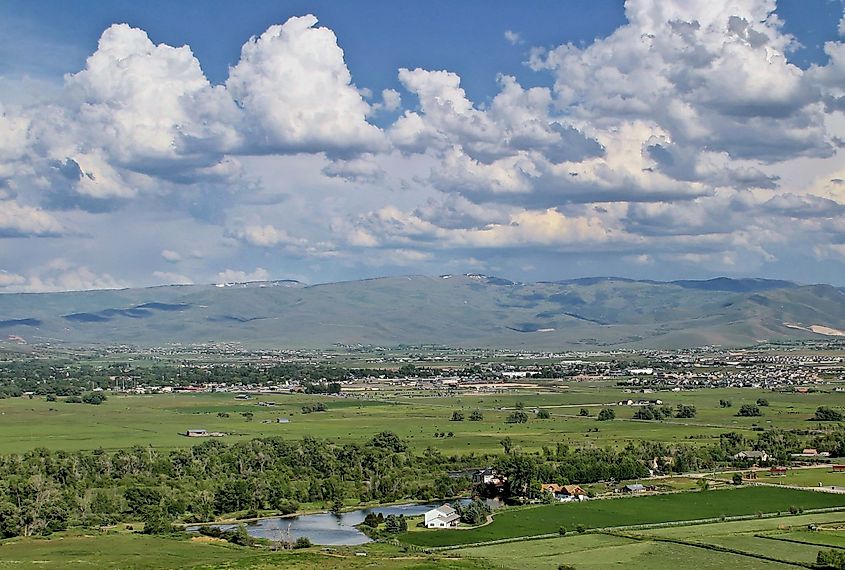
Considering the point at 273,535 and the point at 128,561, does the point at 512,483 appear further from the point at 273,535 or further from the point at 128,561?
the point at 128,561

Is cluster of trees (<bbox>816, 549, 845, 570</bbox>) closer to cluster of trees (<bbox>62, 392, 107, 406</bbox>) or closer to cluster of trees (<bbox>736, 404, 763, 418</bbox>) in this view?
cluster of trees (<bbox>736, 404, 763, 418</bbox>)

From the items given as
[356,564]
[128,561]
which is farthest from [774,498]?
[128,561]

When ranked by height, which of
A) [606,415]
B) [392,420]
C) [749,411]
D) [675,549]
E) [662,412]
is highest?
[749,411]

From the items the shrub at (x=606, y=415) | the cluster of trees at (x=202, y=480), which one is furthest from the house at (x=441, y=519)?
the shrub at (x=606, y=415)

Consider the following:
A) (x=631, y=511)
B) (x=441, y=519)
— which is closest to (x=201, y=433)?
(x=441, y=519)

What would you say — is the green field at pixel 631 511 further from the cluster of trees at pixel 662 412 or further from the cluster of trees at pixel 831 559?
Result: the cluster of trees at pixel 662 412

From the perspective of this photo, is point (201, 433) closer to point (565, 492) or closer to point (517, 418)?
point (517, 418)
